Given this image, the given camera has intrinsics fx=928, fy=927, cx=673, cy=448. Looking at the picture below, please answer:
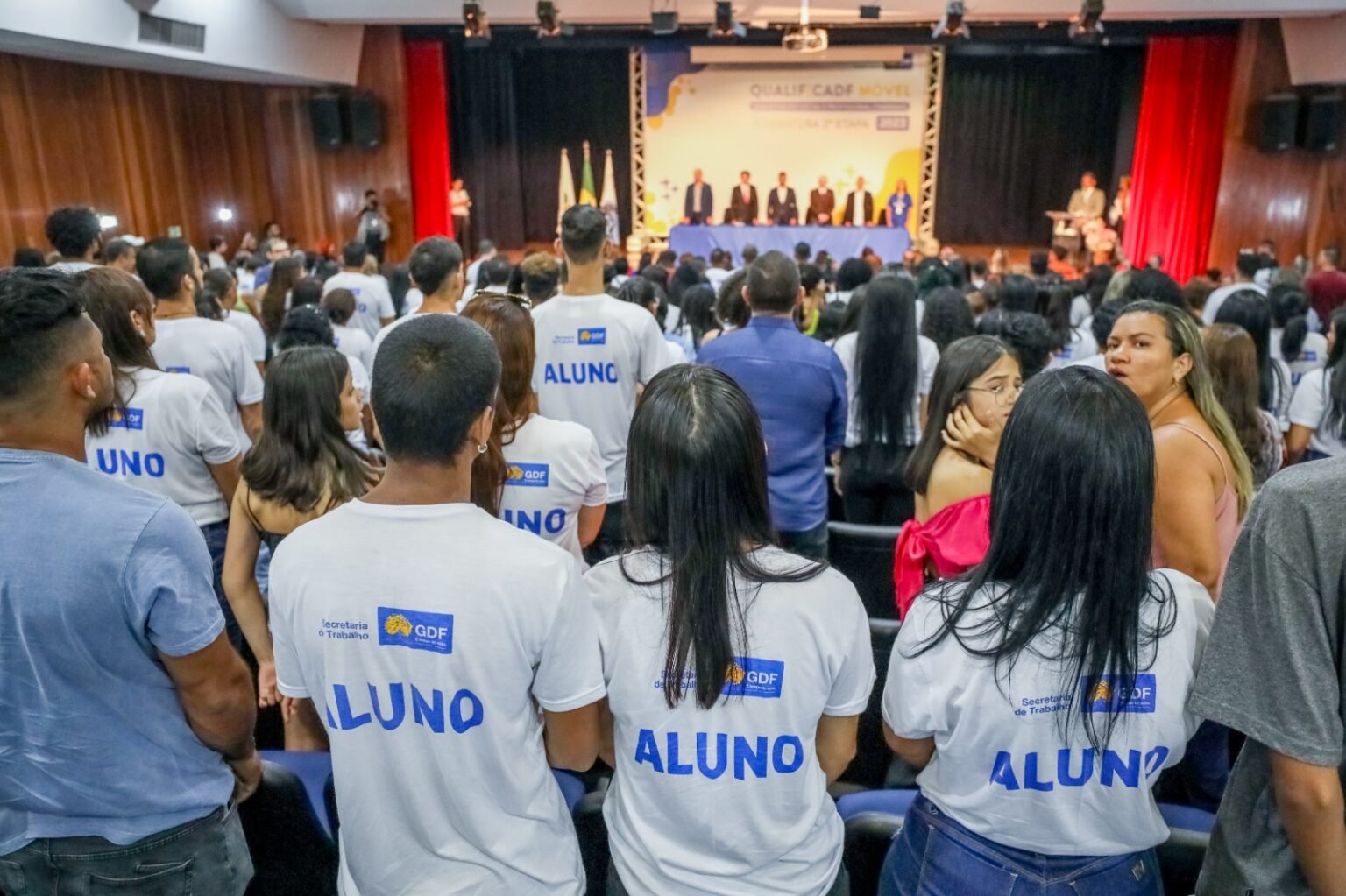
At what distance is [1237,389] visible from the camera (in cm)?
260

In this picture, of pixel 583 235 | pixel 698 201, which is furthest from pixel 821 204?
pixel 583 235

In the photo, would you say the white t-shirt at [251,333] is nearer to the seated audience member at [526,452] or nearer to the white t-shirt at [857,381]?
the seated audience member at [526,452]

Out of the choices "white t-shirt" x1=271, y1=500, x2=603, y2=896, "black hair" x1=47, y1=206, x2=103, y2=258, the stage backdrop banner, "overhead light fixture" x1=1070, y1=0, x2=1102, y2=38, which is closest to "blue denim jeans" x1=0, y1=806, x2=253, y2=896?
"white t-shirt" x1=271, y1=500, x2=603, y2=896

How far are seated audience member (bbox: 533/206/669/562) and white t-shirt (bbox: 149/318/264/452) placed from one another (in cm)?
99

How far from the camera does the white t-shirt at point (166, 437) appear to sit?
240 cm

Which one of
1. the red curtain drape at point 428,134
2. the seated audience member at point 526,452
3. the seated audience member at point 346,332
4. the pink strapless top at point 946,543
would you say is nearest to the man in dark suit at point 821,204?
the red curtain drape at point 428,134

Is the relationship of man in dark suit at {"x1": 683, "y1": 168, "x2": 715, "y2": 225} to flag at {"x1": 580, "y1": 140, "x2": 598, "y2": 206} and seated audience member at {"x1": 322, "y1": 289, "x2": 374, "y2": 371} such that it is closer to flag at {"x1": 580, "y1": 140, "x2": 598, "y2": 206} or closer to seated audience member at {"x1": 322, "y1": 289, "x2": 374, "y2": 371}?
flag at {"x1": 580, "y1": 140, "x2": 598, "y2": 206}

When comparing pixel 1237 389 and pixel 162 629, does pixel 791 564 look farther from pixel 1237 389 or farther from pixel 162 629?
pixel 1237 389

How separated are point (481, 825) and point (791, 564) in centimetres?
58

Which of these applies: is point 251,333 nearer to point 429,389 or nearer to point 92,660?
point 92,660

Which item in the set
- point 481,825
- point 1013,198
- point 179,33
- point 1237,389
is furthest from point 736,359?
point 1013,198

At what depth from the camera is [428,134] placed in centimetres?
1167

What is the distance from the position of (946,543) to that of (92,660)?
1472 mm

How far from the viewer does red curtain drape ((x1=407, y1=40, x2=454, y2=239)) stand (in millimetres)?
11383
